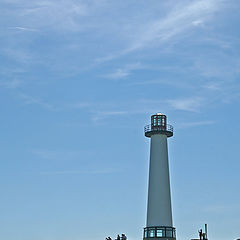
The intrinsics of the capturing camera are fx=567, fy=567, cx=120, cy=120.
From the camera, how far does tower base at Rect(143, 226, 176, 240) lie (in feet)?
250

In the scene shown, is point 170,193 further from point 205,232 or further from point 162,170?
point 205,232

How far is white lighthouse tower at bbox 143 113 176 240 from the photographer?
76.6 meters

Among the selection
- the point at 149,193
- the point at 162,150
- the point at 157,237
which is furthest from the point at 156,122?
the point at 157,237

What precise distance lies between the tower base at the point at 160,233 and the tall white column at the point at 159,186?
0.54 metres

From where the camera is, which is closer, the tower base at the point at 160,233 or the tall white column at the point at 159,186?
the tower base at the point at 160,233

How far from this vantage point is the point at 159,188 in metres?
77.8

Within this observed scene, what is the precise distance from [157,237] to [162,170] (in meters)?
9.11

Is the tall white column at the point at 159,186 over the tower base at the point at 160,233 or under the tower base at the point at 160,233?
over

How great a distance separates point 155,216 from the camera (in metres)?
76.9

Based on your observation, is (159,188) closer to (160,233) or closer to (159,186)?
(159,186)

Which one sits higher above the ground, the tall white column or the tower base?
the tall white column

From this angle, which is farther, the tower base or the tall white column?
the tall white column

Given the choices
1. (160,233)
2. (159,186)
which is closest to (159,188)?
(159,186)

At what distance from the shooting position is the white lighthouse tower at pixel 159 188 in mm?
76562
